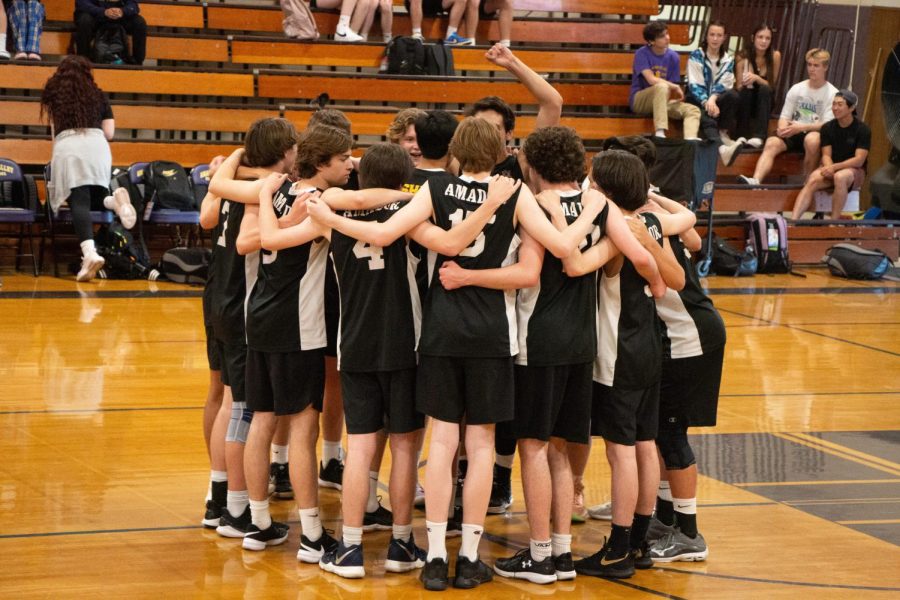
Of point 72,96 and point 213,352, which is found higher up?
point 72,96

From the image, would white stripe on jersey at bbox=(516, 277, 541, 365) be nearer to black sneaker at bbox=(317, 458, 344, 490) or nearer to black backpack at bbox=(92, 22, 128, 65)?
black sneaker at bbox=(317, 458, 344, 490)

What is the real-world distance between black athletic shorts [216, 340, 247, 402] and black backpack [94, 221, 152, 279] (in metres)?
6.29

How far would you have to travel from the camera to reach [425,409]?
3.94 meters

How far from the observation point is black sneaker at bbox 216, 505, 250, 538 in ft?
14.3

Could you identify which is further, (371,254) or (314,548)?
(314,548)

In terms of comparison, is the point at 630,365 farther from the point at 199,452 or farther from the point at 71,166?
the point at 71,166

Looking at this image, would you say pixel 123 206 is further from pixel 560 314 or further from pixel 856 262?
pixel 856 262

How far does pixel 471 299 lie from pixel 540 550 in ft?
2.94

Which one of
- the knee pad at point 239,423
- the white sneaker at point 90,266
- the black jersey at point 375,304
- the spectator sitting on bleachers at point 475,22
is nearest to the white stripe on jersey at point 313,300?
the black jersey at point 375,304

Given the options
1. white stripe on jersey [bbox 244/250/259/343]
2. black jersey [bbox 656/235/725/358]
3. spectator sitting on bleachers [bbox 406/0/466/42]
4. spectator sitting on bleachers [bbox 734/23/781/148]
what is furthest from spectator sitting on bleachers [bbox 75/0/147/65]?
black jersey [bbox 656/235/725/358]

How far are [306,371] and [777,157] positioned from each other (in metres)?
11.0

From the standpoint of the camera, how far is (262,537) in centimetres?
425

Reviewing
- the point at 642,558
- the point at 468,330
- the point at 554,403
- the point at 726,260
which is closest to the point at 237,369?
the point at 468,330

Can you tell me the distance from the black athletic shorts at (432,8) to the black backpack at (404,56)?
1027mm
